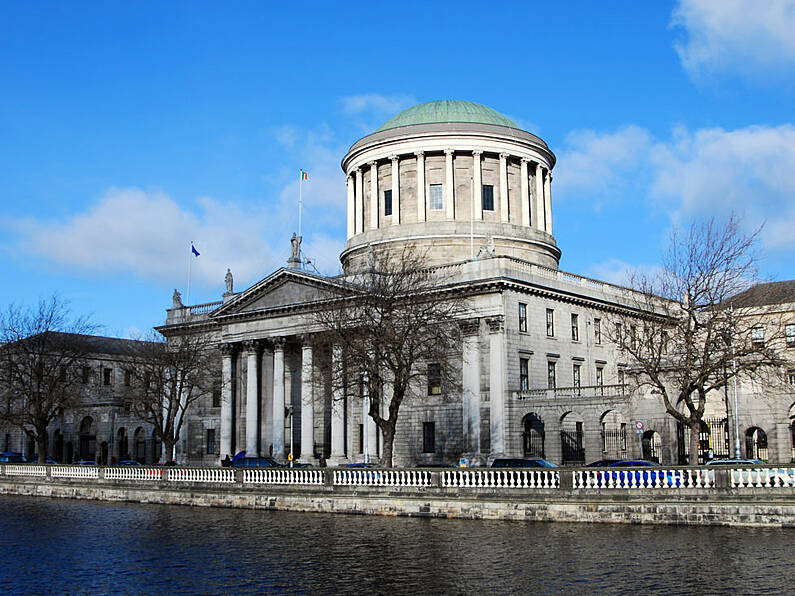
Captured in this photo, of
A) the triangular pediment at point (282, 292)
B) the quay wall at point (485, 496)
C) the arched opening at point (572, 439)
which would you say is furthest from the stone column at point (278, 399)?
the arched opening at point (572, 439)

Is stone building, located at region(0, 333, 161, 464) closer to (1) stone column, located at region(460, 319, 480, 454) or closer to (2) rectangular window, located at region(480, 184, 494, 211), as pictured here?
(2) rectangular window, located at region(480, 184, 494, 211)

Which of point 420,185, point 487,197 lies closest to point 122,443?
point 420,185

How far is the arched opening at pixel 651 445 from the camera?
2023 inches

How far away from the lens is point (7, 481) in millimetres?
52469

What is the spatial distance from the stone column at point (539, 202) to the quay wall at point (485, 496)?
1581 inches

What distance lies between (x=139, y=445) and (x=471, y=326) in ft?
132

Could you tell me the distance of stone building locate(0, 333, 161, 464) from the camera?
8344 centimetres

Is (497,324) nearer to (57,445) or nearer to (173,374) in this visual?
(173,374)

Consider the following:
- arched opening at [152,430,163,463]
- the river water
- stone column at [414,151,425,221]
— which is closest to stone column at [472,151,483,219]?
stone column at [414,151,425,221]

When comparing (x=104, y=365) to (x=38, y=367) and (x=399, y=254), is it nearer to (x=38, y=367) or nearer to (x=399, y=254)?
(x=38, y=367)

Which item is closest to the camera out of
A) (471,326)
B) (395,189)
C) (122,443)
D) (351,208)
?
(471,326)

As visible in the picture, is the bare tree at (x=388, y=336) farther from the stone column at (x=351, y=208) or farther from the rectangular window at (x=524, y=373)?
the stone column at (x=351, y=208)

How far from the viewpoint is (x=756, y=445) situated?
167ft

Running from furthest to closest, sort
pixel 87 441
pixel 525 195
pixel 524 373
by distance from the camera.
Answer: pixel 87 441 → pixel 525 195 → pixel 524 373
